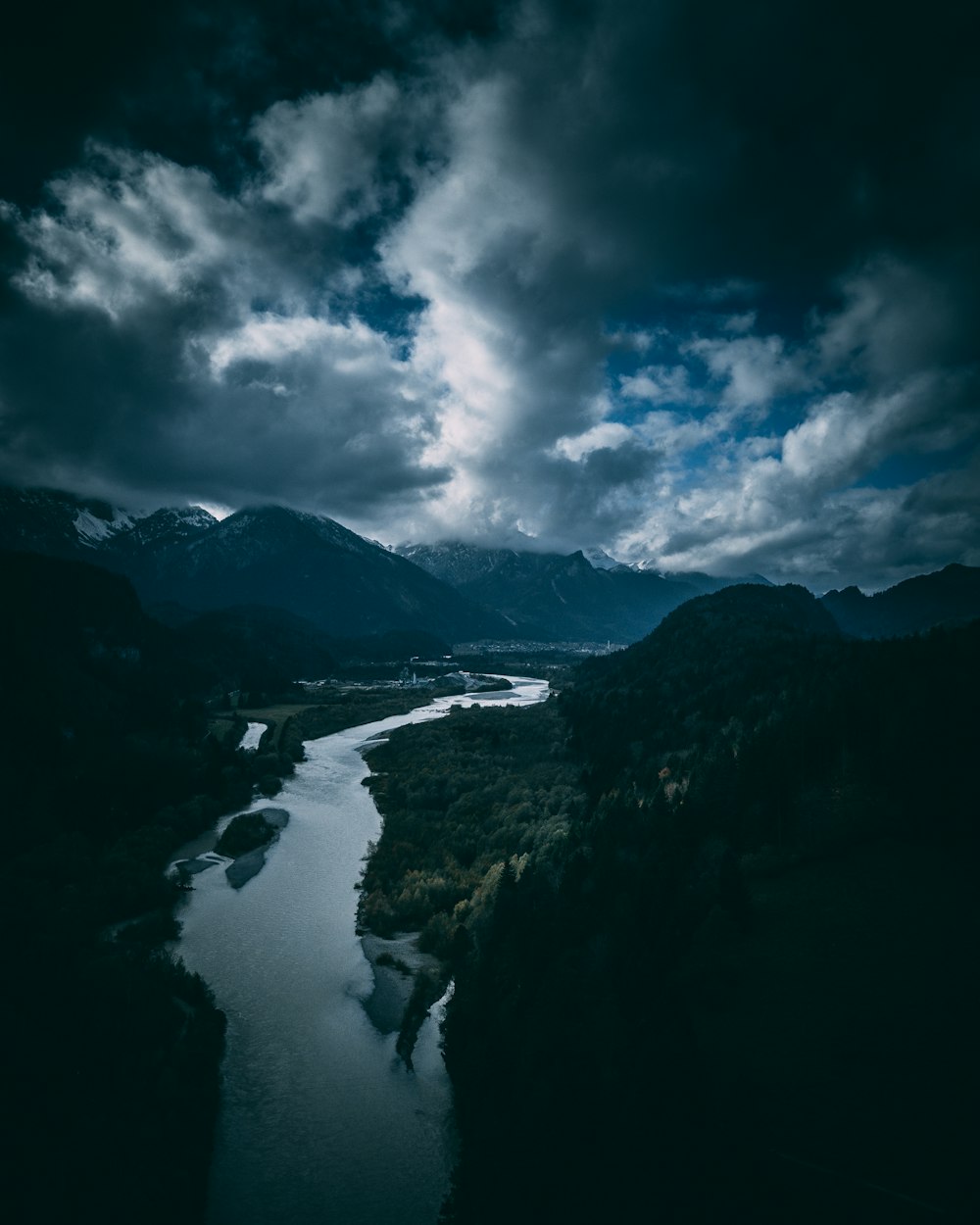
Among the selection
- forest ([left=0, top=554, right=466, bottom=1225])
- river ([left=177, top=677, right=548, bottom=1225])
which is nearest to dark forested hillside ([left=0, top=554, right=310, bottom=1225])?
forest ([left=0, top=554, right=466, bottom=1225])

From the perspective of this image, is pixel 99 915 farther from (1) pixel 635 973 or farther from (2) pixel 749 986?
(2) pixel 749 986

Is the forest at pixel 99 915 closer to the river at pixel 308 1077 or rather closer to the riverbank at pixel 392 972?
the river at pixel 308 1077

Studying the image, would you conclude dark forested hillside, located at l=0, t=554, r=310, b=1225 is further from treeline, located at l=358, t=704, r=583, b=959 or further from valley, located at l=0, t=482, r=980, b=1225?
treeline, located at l=358, t=704, r=583, b=959

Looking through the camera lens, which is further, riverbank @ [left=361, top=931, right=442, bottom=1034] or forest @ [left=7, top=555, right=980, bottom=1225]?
riverbank @ [left=361, top=931, right=442, bottom=1034]

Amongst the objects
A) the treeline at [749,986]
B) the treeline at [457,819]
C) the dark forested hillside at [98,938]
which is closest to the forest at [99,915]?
the dark forested hillside at [98,938]

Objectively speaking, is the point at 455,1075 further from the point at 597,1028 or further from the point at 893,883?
the point at 893,883

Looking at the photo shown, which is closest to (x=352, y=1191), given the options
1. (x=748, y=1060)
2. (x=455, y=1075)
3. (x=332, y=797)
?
(x=455, y=1075)

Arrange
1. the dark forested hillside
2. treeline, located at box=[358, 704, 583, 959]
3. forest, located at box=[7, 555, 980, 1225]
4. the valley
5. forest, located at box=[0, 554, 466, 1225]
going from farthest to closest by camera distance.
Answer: treeline, located at box=[358, 704, 583, 959] < forest, located at box=[0, 554, 466, 1225] < the dark forested hillside < the valley < forest, located at box=[7, 555, 980, 1225]
